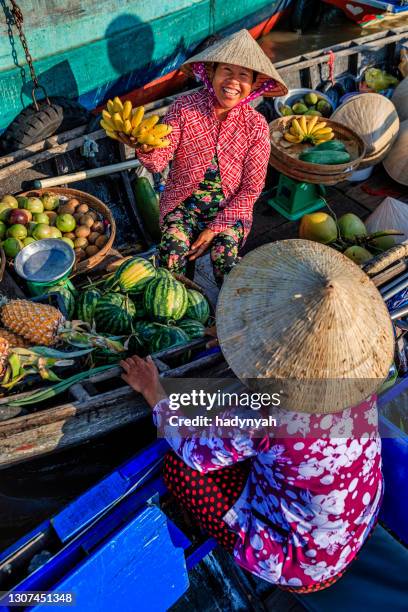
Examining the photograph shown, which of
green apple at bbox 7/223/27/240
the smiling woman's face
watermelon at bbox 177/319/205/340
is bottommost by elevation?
watermelon at bbox 177/319/205/340

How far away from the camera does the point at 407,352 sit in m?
3.14

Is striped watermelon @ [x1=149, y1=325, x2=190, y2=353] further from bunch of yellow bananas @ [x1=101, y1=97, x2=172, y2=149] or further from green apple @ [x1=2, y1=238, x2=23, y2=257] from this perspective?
green apple @ [x1=2, y1=238, x2=23, y2=257]

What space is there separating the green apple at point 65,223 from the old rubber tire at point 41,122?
4.65 ft

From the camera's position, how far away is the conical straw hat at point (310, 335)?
5.35 ft

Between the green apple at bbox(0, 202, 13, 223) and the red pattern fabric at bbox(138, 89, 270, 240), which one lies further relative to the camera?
the green apple at bbox(0, 202, 13, 223)

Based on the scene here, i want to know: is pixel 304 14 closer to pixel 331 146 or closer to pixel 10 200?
pixel 331 146

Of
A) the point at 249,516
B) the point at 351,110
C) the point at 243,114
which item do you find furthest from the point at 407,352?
the point at 351,110

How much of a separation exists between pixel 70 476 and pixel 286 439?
5.38 feet

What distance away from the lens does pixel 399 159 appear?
5.16 meters

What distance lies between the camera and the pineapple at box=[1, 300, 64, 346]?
2406mm

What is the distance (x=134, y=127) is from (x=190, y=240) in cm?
96

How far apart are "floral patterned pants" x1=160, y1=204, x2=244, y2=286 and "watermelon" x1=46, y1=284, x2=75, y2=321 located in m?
0.80

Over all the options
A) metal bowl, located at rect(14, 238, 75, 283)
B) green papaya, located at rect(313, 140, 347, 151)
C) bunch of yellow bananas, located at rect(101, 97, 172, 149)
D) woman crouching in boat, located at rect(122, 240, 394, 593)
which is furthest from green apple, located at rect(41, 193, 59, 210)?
green papaya, located at rect(313, 140, 347, 151)

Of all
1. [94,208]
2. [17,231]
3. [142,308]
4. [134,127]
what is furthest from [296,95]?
[142,308]
